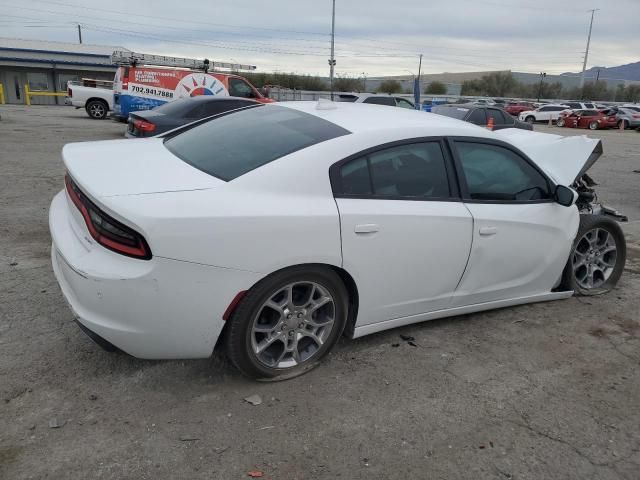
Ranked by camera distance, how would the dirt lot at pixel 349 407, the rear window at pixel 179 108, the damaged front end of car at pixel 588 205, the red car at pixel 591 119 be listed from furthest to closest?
the red car at pixel 591 119
the rear window at pixel 179 108
the damaged front end of car at pixel 588 205
the dirt lot at pixel 349 407

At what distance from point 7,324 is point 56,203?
0.87 metres

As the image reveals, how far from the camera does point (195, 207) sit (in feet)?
8.43

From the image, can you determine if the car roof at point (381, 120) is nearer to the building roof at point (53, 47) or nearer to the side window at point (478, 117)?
the side window at point (478, 117)

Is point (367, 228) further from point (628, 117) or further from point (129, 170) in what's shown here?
point (628, 117)

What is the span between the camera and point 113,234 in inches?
99.8

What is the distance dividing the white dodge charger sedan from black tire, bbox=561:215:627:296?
0.68 feet

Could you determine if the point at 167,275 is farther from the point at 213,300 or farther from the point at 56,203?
the point at 56,203

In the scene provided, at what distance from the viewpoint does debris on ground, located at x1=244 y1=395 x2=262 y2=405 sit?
2.81 m

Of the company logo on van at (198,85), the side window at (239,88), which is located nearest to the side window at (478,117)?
the side window at (239,88)

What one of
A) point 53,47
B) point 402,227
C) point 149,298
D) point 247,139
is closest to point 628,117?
point 402,227

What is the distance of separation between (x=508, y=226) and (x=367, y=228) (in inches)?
47.5

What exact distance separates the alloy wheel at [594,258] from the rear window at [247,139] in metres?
2.53

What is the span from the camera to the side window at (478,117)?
46.6 feet

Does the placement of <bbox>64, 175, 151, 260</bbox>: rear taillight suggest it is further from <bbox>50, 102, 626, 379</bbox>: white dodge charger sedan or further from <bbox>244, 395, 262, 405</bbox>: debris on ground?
<bbox>244, 395, 262, 405</bbox>: debris on ground
